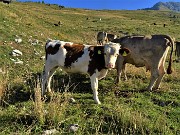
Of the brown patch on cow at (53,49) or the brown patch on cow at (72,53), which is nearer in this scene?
the brown patch on cow at (72,53)

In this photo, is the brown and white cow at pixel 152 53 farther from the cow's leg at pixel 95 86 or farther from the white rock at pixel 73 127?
the white rock at pixel 73 127

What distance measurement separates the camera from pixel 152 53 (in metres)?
13.4

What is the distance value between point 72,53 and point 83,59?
456 millimetres

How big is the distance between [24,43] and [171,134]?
41.3 ft

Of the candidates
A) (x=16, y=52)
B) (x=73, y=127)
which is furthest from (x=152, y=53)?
(x=16, y=52)

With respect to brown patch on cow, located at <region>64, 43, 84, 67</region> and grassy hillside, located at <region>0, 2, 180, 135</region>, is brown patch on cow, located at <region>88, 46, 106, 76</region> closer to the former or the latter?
brown patch on cow, located at <region>64, 43, 84, 67</region>

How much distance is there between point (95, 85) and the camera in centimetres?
1127

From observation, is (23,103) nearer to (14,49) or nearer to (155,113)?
(155,113)

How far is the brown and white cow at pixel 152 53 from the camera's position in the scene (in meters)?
13.3

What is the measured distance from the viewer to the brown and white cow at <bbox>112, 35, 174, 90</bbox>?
13266 millimetres

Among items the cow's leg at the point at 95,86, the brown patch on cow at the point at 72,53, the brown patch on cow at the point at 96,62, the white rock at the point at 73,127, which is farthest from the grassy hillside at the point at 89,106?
the brown patch on cow at the point at 96,62

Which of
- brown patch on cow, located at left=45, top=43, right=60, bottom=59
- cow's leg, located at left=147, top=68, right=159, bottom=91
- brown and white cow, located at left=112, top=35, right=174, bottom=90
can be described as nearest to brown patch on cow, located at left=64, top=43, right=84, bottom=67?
brown patch on cow, located at left=45, top=43, right=60, bottom=59

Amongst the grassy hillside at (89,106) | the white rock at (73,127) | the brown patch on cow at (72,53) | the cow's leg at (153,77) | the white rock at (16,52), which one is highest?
the brown patch on cow at (72,53)

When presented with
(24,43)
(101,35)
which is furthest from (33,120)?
(101,35)
